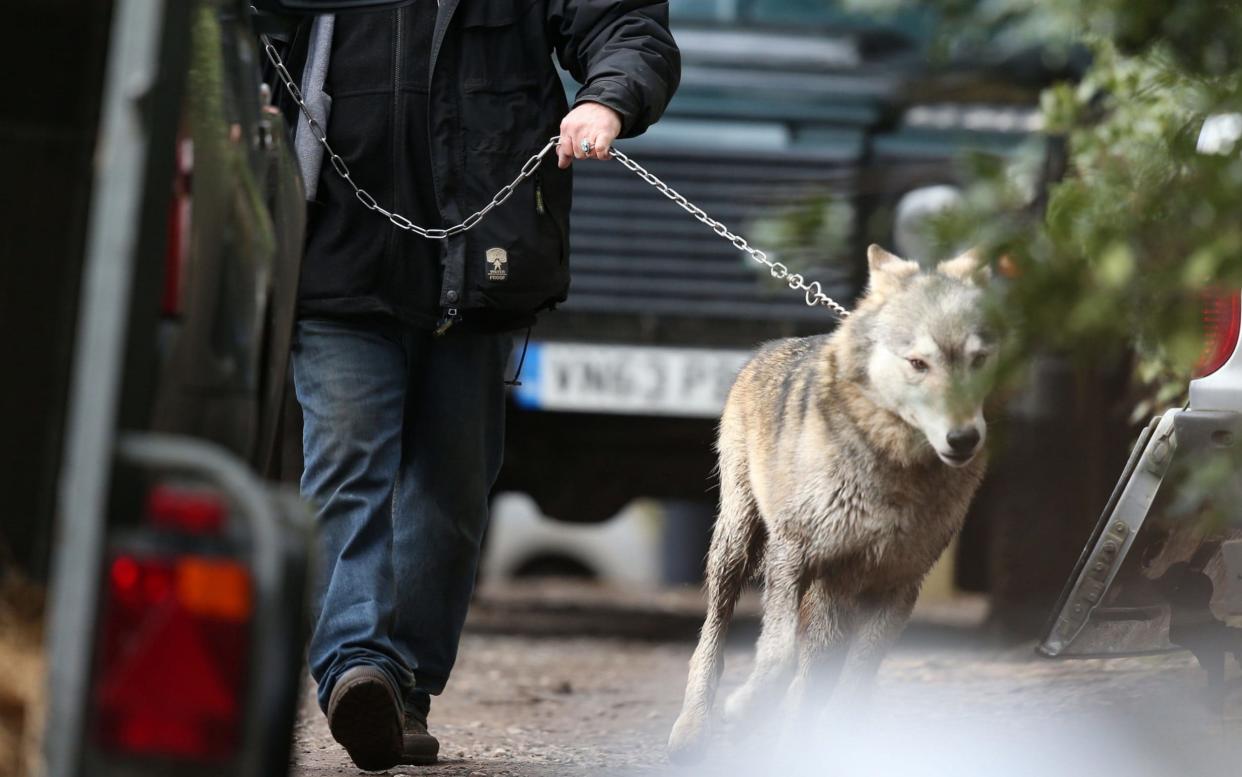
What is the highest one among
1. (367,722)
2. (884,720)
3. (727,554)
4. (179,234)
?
(179,234)

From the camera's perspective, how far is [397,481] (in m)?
4.45

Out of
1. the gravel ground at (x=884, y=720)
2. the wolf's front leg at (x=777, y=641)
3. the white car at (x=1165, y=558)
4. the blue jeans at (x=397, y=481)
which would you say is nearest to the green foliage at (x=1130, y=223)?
the white car at (x=1165, y=558)

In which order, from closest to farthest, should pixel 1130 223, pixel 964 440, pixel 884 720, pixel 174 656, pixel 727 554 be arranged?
pixel 174 656 → pixel 1130 223 → pixel 964 440 → pixel 727 554 → pixel 884 720

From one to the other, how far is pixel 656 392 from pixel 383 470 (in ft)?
10.2

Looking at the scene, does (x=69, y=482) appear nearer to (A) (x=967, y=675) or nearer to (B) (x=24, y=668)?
(B) (x=24, y=668)

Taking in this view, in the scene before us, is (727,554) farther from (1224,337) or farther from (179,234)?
(179,234)

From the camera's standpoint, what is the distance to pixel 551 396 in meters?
7.18

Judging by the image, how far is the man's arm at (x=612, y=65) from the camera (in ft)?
13.1

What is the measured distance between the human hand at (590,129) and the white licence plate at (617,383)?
10.4ft

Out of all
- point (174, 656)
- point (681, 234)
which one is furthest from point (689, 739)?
point (681, 234)

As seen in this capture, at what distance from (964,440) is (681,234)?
11.8 ft

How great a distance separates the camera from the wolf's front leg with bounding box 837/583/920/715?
458cm

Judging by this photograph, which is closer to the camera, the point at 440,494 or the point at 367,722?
the point at 367,722

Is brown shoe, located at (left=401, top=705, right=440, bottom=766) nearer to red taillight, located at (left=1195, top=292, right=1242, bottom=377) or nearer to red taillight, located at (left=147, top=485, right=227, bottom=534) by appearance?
red taillight, located at (left=1195, top=292, right=1242, bottom=377)
